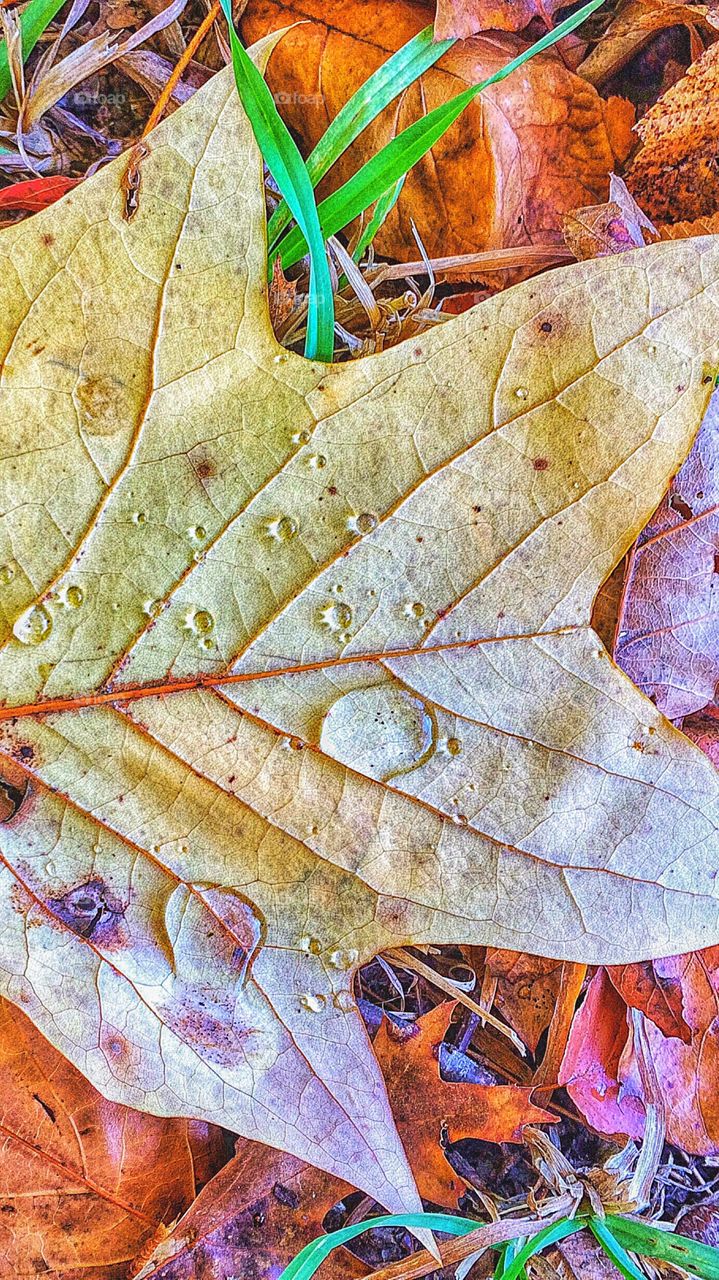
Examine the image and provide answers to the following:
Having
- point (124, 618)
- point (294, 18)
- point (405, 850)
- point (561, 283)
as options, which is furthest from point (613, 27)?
point (405, 850)

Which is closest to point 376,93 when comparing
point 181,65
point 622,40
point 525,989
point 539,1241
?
point 181,65

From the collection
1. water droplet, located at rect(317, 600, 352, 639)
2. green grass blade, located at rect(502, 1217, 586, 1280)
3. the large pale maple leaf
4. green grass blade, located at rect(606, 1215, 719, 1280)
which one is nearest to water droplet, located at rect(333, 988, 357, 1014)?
the large pale maple leaf

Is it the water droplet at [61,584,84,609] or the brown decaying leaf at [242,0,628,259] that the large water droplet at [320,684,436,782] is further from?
the brown decaying leaf at [242,0,628,259]

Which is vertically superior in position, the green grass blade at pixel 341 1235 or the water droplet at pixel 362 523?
the water droplet at pixel 362 523

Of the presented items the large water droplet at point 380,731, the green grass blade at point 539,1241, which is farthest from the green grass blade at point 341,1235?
the large water droplet at point 380,731

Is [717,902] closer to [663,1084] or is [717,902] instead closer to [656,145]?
[663,1084]

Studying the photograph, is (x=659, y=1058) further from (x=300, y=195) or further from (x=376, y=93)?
(x=376, y=93)

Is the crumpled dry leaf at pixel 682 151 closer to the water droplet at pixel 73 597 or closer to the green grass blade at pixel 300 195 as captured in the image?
the green grass blade at pixel 300 195
